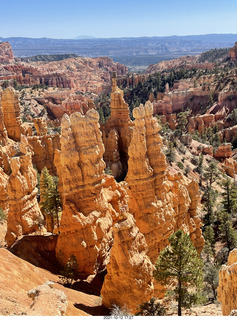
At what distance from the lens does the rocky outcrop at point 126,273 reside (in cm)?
1598

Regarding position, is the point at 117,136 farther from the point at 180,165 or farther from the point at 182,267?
the point at 182,267

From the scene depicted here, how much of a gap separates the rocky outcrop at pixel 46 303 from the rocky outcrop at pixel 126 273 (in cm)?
466

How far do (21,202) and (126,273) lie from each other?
32.0 feet

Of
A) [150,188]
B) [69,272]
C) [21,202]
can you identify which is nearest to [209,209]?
[150,188]

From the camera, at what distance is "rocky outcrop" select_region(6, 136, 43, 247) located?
22188mm

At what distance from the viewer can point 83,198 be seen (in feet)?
67.8

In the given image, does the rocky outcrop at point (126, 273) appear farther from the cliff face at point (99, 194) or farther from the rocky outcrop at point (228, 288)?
the rocky outcrop at point (228, 288)

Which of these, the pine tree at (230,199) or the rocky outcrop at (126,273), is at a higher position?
the rocky outcrop at (126,273)

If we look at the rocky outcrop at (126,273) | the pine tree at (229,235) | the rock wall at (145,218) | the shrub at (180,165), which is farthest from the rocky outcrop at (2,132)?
the rocky outcrop at (126,273)

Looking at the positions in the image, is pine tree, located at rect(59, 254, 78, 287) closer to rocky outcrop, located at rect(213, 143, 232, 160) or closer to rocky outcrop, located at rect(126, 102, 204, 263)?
rocky outcrop, located at rect(126, 102, 204, 263)

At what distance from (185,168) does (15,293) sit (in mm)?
37775

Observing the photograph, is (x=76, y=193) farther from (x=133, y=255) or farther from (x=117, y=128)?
(x=117, y=128)

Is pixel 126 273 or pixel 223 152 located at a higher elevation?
pixel 126 273

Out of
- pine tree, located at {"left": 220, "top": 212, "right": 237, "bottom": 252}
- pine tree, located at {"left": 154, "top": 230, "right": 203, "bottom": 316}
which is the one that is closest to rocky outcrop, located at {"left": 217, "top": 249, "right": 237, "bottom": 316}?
pine tree, located at {"left": 154, "top": 230, "right": 203, "bottom": 316}
